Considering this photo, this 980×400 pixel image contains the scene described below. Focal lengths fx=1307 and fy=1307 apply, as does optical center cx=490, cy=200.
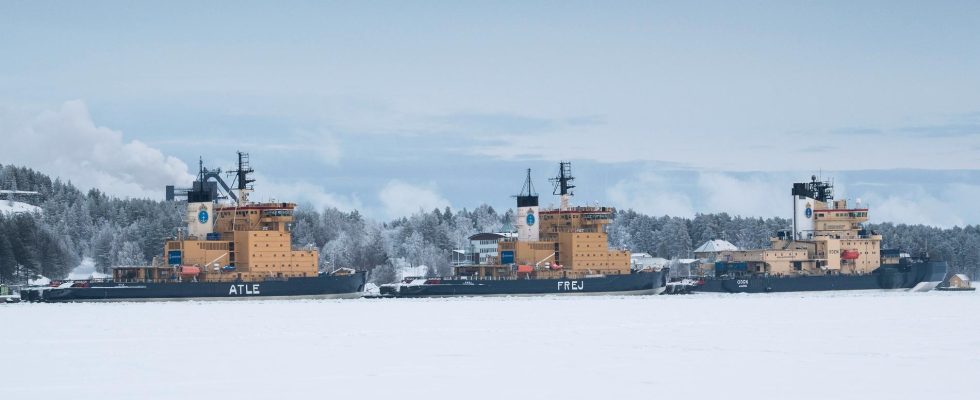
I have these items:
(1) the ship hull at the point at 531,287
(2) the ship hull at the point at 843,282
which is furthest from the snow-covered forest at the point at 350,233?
(1) the ship hull at the point at 531,287

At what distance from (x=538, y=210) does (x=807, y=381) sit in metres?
53.6

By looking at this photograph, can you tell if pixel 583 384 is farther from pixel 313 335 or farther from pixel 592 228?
pixel 592 228

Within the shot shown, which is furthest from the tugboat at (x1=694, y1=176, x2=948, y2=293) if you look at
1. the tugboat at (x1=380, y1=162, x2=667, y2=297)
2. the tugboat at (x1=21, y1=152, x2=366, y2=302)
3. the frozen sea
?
the frozen sea

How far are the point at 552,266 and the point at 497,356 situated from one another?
46.1 metres

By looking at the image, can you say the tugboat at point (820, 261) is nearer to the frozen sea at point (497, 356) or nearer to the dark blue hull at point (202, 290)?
the dark blue hull at point (202, 290)

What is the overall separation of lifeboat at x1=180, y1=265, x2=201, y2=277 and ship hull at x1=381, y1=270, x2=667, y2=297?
39.7 feet

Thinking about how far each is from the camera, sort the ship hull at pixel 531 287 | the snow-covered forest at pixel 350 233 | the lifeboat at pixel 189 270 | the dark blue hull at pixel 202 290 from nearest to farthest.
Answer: the dark blue hull at pixel 202 290, the lifeboat at pixel 189 270, the ship hull at pixel 531 287, the snow-covered forest at pixel 350 233

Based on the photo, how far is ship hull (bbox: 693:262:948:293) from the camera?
264 ft

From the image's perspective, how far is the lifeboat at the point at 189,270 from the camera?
6831cm

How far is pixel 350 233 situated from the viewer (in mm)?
135625

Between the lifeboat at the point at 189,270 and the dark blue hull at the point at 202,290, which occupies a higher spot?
the lifeboat at the point at 189,270

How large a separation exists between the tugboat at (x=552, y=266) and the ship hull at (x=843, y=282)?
4.30 m

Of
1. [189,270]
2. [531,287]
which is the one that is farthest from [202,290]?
[531,287]

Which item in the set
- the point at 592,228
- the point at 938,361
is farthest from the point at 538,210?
the point at 938,361
